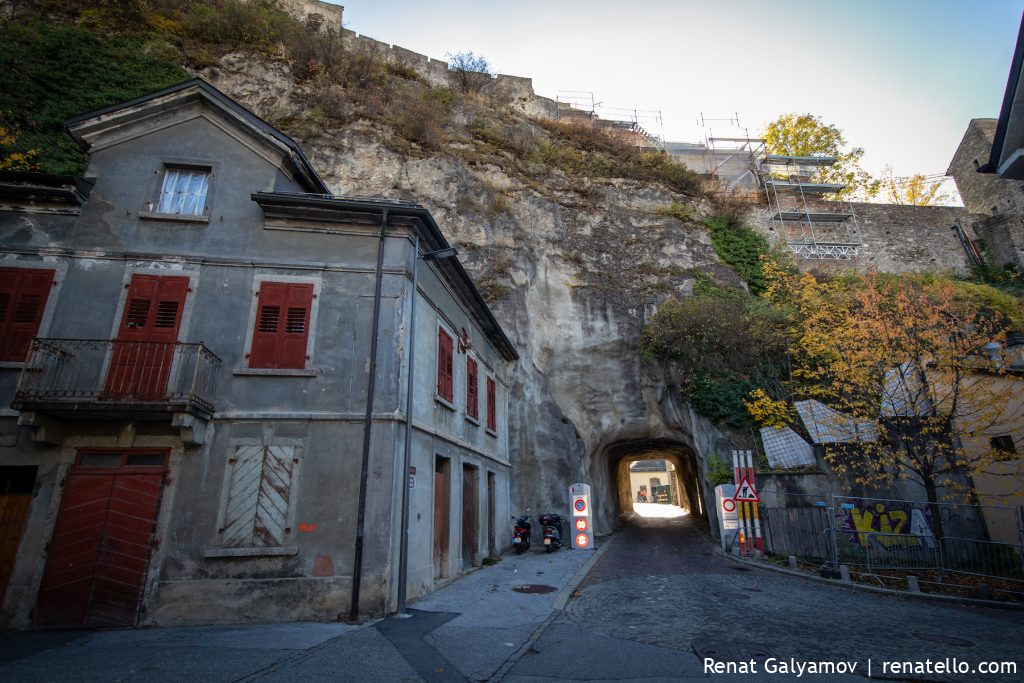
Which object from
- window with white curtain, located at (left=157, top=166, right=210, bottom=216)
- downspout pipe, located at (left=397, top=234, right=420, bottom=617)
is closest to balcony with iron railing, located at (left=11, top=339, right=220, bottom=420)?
window with white curtain, located at (left=157, top=166, right=210, bottom=216)

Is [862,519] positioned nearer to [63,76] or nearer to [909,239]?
[909,239]

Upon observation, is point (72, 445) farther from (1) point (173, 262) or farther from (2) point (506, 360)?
(2) point (506, 360)

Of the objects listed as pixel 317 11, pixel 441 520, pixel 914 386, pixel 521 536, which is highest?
pixel 317 11

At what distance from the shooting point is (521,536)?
16266 millimetres

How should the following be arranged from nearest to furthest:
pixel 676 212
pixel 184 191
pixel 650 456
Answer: pixel 184 191, pixel 676 212, pixel 650 456

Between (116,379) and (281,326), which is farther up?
(281,326)

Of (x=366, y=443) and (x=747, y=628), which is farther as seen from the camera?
(x=366, y=443)

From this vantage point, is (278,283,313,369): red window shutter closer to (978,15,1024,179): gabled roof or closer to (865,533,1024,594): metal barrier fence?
(978,15,1024,179): gabled roof

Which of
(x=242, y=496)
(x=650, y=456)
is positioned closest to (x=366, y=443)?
(x=242, y=496)

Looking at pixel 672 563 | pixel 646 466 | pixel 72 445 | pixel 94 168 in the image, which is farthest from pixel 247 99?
pixel 646 466

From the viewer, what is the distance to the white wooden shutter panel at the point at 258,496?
849cm

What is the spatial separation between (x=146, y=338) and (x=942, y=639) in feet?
44.8

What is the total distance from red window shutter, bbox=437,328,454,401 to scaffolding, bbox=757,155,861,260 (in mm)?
23484

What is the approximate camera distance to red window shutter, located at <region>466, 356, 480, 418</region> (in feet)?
47.9
